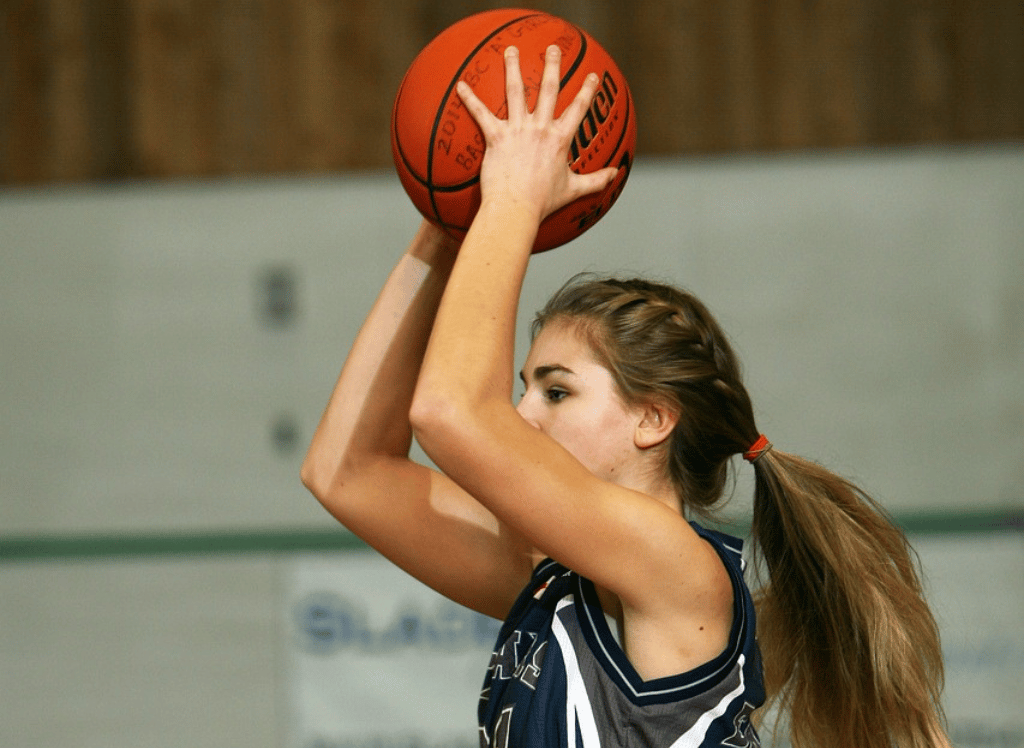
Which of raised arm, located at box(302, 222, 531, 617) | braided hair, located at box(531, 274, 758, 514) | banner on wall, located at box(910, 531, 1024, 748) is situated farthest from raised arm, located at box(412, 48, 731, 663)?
banner on wall, located at box(910, 531, 1024, 748)

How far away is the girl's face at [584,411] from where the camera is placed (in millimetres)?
1312

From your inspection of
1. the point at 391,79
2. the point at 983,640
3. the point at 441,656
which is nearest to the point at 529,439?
the point at 441,656

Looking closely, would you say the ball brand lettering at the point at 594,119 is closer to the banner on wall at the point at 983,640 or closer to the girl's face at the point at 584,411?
the girl's face at the point at 584,411

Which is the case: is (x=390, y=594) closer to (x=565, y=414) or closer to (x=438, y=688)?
(x=438, y=688)

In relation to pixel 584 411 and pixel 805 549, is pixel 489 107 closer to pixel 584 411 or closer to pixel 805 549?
pixel 584 411

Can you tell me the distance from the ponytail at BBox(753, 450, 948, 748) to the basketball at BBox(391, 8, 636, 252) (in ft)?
1.29

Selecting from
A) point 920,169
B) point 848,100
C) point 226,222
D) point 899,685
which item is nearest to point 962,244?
point 920,169

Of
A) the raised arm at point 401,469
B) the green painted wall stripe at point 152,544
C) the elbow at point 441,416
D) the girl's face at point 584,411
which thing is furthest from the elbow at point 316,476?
the green painted wall stripe at point 152,544

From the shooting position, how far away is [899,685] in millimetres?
1412

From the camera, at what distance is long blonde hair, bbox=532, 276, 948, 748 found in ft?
4.47

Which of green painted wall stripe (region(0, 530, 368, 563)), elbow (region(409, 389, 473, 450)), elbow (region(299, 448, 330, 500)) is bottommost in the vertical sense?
green painted wall stripe (region(0, 530, 368, 563))

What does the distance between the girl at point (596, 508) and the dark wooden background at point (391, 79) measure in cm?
245

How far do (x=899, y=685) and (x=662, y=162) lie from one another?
8.37 feet

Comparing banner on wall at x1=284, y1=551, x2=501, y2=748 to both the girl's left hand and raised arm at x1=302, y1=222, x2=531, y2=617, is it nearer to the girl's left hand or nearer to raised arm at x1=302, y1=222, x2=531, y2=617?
raised arm at x1=302, y1=222, x2=531, y2=617
